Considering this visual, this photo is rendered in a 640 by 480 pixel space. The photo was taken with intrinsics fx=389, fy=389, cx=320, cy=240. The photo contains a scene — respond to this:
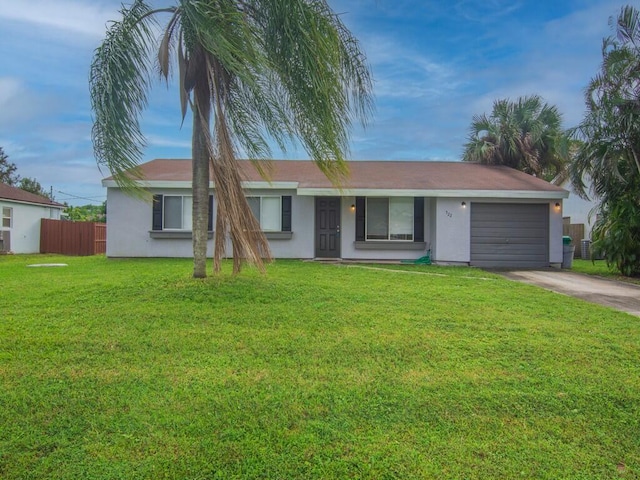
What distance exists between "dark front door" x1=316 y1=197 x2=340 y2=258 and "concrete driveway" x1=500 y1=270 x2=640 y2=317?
5300mm

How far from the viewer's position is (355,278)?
877 centimetres

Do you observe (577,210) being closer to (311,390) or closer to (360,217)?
(360,217)

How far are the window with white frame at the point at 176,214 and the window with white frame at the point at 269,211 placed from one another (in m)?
2.11

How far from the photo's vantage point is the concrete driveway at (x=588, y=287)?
6954mm

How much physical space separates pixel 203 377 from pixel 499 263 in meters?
11.4

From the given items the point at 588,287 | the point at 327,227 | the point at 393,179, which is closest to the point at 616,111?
the point at 588,287

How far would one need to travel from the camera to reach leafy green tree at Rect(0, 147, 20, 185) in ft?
111

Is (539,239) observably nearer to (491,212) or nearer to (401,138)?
(491,212)

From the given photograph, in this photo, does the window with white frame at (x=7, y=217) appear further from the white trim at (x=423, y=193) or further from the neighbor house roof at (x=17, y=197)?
the white trim at (x=423, y=193)

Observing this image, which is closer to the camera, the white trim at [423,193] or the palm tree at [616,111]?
the palm tree at [616,111]

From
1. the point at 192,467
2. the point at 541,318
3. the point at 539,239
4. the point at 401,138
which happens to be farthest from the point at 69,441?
the point at 401,138

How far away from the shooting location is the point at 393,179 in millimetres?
13516

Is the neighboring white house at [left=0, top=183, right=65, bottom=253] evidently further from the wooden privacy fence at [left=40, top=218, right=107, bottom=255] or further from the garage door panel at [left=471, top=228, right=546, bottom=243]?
the garage door panel at [left=471, top=228, right=546, bottom=243]

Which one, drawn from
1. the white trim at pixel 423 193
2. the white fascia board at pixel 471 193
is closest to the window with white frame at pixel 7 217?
the white trim at pixel 423 193
